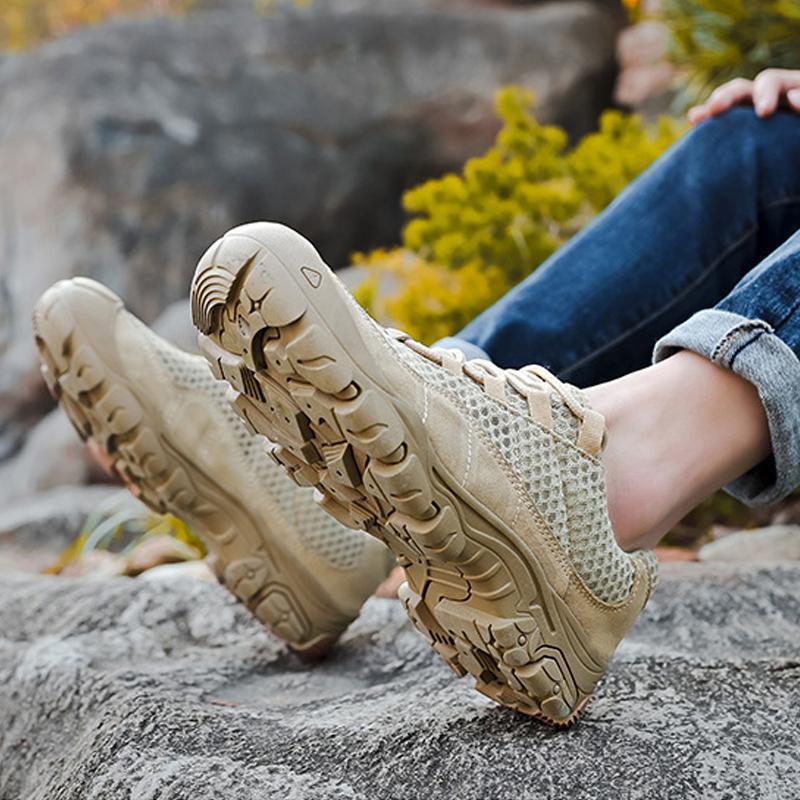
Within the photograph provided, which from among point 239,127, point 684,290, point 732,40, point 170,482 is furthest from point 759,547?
point 239,127

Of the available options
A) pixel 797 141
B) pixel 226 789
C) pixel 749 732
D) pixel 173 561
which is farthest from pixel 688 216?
pixel 173 561

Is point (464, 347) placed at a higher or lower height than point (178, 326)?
higher

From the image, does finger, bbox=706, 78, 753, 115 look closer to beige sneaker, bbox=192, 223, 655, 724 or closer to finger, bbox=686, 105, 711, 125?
finger, bbox=686, 105, 711, 125

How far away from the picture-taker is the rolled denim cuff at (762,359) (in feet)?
3.46

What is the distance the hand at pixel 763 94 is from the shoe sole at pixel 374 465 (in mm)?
890

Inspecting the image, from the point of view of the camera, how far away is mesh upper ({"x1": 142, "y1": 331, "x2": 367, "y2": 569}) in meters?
1.41

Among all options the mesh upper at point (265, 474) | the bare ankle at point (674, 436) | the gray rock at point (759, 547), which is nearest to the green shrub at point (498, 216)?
the gray rock at point (759, 547)

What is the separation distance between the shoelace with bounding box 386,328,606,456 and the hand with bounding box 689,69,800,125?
28.2 inches

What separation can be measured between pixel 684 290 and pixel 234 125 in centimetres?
458

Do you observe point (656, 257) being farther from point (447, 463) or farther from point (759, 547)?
point (759, 547)

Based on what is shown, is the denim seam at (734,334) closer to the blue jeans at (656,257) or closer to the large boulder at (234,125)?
the blue jeans at (656,257)

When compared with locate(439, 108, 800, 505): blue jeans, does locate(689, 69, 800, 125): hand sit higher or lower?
higher

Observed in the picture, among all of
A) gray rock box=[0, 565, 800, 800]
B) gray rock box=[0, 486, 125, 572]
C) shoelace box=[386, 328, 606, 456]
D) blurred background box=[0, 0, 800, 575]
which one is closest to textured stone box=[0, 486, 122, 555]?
gray rock box=[0, 486, 125, 572]

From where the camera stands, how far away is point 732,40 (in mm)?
3055
